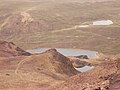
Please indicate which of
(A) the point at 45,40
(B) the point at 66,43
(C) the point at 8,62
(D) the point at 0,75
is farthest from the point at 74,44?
(D) the point at 0,75

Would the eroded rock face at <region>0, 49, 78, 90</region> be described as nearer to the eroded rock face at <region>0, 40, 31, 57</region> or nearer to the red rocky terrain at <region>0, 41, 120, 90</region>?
the red rocky terrain at <region>0, 41, 120, 90</region>

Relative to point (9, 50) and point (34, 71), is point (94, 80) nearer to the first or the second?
point (34, 71)

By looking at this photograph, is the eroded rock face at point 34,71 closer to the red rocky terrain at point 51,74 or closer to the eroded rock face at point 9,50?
the red rocky terrain at point 51,74

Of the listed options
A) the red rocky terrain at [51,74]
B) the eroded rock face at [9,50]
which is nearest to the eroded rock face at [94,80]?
the red rocky terrain at [51,74]

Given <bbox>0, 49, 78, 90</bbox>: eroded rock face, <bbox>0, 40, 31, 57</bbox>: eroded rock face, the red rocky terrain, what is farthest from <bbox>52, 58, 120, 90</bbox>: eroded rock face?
<bbox>0, 40, 31, 57</bbox>: eroded rock face

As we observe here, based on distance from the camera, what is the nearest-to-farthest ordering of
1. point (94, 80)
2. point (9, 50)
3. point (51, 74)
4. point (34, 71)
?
1. point (94, 80)
2. point (34, 71)
3. point (51, 74)
4. point (9, 50)

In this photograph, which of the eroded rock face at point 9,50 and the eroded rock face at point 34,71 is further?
the eroded rock face at point 9,50

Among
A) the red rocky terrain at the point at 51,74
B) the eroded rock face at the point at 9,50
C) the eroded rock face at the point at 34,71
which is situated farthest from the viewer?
the eroded rock face at the point at 9,50

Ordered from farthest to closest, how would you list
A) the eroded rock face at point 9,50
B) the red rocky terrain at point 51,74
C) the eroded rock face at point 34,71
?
the eroded rock face at point 9,50 → the eroded rock face at point 34,71 → the red rocky terrain at point 51,74

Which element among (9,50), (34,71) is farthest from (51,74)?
(9,50)

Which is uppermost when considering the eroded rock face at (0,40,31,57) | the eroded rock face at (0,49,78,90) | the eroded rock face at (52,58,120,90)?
the eroded rock face at (52,58,120,90)

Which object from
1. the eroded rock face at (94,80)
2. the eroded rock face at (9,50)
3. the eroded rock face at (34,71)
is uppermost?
the eroded rock face at (94,80)

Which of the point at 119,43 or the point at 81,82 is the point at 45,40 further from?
the point at 81,82
